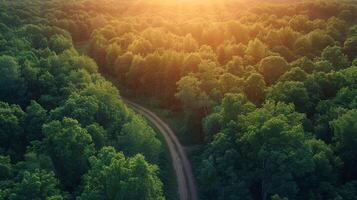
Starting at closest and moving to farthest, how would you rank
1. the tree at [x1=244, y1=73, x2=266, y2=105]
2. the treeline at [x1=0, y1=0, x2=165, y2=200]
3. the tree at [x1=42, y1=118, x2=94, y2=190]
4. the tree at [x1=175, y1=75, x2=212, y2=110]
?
the treeline at [x1=0, y1=0, x2=165, y2=200] → the tree at [x1=42, y1=118, x2=94, y2=190] → the tree at [x1=244, y1=73, x2=266, y2=105] → the tree at [x1=175, y1=75, x2=212, y2=110]

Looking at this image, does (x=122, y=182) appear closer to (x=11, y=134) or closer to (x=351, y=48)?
(x=11, y=134)

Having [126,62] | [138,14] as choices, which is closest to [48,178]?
[126,62]

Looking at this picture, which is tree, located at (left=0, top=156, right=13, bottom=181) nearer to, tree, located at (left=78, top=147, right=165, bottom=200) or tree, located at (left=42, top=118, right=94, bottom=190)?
tree, located at (left=42, top=118, right=94, bottom=190)

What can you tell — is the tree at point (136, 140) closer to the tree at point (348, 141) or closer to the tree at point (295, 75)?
the tree at point (348, 141)

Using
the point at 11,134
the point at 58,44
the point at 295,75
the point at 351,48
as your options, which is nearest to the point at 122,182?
the point at 11,134

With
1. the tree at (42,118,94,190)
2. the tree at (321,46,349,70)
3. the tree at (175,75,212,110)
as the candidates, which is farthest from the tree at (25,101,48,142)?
the tree at (321,46,349,70)

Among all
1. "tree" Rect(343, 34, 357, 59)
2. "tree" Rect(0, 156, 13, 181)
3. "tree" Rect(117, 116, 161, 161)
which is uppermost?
"tree" Rect(343, 34, 357, 59)
